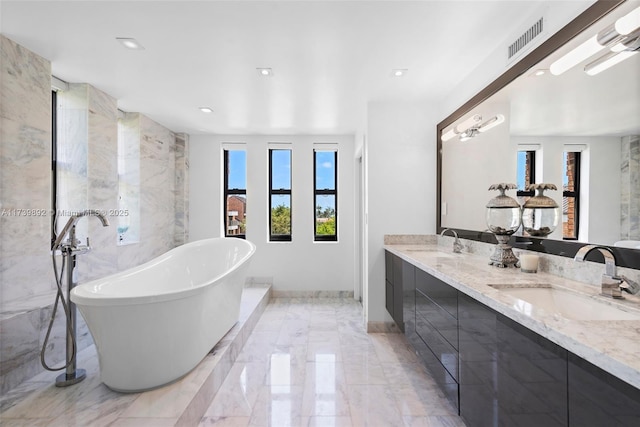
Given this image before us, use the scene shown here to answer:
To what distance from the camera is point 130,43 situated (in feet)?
6.66

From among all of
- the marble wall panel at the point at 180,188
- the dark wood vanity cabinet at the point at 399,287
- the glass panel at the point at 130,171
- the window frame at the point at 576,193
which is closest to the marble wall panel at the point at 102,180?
the glass panel at the point at 130,171

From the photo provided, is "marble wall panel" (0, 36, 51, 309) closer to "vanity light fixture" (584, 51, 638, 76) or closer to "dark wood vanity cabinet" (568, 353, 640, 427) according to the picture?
"dark wood vanity cabinet" (568, 353, 640, 427)

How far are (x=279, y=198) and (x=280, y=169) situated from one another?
1.51 ft

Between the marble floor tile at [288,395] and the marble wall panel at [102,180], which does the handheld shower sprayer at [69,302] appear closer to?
the marble floor tile at [288,395]

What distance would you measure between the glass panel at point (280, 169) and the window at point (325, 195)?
0.43 meters

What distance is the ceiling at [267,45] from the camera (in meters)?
1.70

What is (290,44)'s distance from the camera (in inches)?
79.9

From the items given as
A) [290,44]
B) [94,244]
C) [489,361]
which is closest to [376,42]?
[290,44]

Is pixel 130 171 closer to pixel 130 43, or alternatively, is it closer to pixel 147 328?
pixel 130 43

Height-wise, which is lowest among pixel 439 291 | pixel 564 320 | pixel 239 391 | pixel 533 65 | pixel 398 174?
pixel 239 391

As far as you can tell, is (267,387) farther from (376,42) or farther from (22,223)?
(376,42)

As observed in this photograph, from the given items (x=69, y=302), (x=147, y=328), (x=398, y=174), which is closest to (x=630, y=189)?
(x=398, y=174)

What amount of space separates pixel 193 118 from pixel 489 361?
12.6 ft

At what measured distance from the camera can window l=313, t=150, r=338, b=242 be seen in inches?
179
